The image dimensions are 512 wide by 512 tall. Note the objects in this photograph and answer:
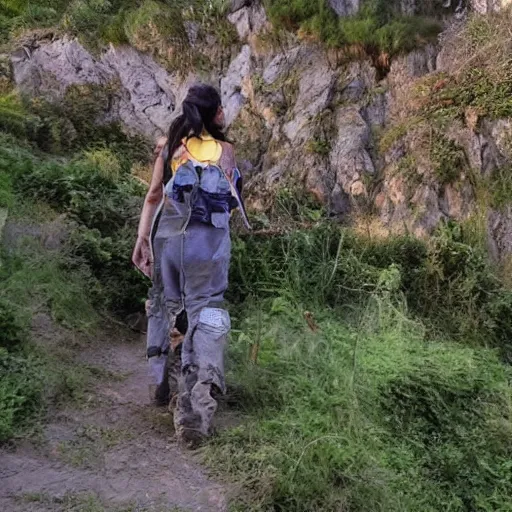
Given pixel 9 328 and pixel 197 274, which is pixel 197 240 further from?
pixel 9 328

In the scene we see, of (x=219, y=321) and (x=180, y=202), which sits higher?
(x=180, y=202)

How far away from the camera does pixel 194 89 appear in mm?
3895

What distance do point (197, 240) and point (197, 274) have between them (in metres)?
0.20

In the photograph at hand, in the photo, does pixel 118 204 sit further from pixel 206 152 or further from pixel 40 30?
pixel 40 30

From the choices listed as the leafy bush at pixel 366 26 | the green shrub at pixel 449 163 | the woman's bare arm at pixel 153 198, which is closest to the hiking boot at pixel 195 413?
the woman's bare arm at pixel 153 198

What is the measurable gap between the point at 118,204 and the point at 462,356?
13.8 feet

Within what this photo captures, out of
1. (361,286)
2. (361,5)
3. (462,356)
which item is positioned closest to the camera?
(462,356)

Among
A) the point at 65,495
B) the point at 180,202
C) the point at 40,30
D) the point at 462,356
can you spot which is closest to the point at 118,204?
the point at 180,202

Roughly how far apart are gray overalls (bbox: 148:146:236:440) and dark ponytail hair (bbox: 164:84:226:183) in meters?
0.20

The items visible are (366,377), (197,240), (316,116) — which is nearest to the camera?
(197,240)

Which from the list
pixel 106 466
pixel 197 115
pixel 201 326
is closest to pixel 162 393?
pixel 201 326

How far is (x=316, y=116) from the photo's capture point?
31.7 feet

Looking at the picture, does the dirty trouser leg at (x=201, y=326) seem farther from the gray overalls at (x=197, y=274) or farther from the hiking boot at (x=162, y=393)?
the hiking boot at (x=162, y=393)

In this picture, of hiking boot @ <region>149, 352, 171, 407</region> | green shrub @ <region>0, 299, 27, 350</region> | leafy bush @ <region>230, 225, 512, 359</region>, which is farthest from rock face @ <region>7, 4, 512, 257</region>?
green shrub @ <region>0, 299, 27, 350</region>
